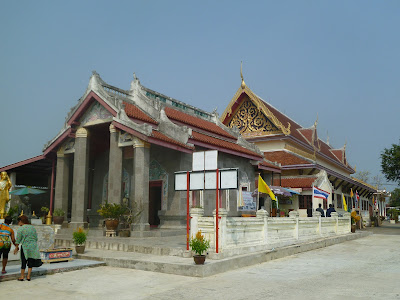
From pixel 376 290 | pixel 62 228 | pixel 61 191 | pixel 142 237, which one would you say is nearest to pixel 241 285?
pixel 376 290

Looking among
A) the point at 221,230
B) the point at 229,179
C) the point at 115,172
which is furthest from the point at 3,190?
the point at 229,179

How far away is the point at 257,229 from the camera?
1267cm

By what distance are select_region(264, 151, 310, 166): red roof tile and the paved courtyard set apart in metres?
18.5

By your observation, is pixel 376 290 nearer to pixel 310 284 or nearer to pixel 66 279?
pixel 310 284

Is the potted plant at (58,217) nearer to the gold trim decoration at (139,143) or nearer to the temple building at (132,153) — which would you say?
the temple building at (132,153)

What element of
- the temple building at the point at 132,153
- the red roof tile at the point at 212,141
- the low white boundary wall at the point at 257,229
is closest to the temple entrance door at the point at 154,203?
the temple building at the point at 132,153

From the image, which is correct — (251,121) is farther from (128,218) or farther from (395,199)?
(395,199)

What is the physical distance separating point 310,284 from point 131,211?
903 centimetres

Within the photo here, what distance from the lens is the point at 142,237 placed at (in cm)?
1515

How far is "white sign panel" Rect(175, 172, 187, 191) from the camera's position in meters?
11.3

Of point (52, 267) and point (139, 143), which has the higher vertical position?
point (139, 143)

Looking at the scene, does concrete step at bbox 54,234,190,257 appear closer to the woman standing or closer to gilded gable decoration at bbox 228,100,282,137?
the woman standing

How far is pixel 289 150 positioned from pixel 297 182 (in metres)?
5.23

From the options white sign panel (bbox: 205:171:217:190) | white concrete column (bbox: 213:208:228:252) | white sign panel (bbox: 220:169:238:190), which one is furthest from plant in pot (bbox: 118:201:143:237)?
white sign panel (bbox: 220:169:238:190)
